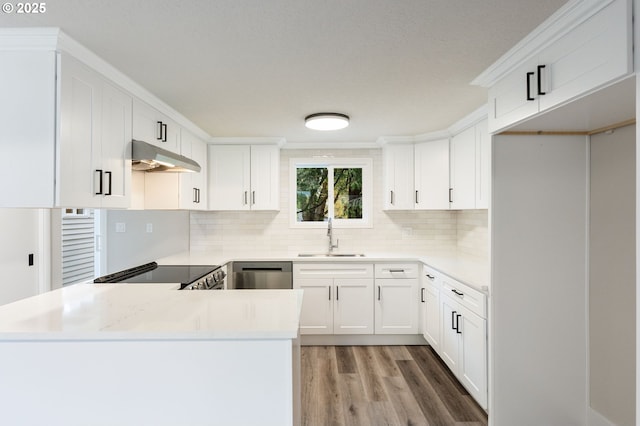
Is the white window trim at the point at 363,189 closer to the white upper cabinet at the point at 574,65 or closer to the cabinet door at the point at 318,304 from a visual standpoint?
the cabinet door at the point at 318,304

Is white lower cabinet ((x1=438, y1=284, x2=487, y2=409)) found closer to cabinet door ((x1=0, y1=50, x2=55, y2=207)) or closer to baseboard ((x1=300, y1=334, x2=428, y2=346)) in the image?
baseboard ((x1=300, y1=334, x2=428, y2=346))

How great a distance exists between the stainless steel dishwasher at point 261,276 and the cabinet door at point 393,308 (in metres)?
0.96

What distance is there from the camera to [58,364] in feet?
4.85

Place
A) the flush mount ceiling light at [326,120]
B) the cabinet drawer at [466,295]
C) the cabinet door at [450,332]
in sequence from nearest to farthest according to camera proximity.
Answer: the cabinet drawer at [466,295] → the cabinet door at [450,332] → the flush mount ceiling light at [326,120]

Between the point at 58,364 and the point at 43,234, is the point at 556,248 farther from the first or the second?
the point at 43,234

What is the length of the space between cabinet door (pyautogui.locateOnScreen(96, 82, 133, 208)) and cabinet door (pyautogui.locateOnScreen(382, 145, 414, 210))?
8.74ft

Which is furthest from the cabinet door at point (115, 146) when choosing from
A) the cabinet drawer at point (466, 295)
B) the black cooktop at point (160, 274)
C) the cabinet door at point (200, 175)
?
the cabinet drawer at point (466, 295)

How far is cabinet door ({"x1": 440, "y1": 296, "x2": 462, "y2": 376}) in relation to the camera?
2.83m

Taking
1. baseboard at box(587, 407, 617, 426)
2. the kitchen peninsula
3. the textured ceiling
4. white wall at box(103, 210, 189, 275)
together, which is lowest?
baseboard at box(587, 407, 617, 426)

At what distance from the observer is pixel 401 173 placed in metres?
4.00

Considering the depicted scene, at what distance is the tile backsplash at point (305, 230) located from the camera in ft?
14.0

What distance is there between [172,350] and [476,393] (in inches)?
84.2

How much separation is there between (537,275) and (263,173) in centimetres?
286

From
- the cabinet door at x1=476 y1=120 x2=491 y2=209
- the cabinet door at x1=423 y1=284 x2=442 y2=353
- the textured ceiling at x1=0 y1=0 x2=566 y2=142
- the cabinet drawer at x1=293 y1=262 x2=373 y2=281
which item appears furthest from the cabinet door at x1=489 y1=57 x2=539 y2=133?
the cabinet drawer at x1=293 y1=262 x2=373 y2=281
